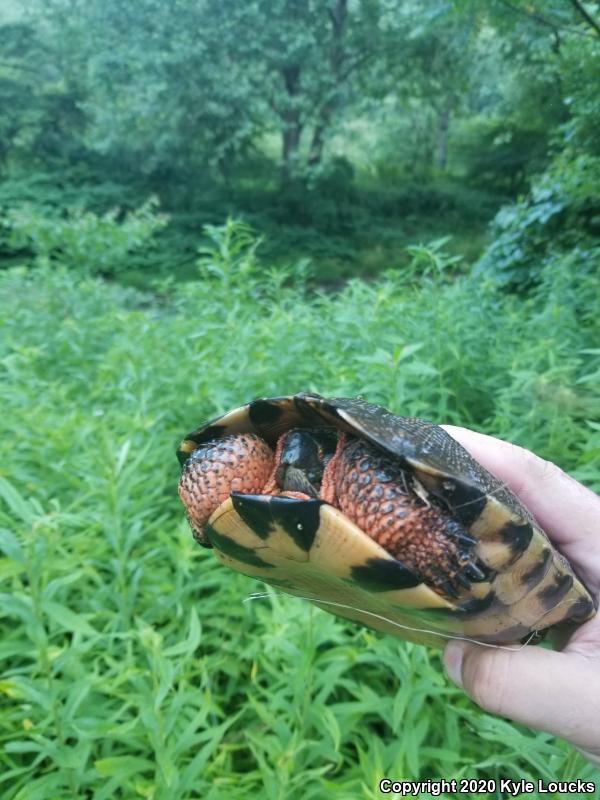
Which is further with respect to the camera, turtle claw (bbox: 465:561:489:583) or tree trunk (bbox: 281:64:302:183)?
tree trunk (bbox: 281:64:302:183)

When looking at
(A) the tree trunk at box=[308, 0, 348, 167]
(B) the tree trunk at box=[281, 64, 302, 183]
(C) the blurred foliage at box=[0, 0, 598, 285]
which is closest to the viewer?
(C) the blurred foliage at box=[0, 0, 598, 285]

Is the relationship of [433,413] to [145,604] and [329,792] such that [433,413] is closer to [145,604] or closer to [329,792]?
[145,604]

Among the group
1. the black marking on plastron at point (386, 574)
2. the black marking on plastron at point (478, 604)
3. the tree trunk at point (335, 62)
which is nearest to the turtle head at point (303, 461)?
the black marking on plastron at point (386, 574)

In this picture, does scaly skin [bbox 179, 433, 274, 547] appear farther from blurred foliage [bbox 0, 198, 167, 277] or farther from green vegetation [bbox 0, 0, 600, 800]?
blurred foliage [bbox 0, 198, 167, 277]

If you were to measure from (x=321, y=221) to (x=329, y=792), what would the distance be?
13.4 metres

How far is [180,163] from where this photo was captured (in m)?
13.0

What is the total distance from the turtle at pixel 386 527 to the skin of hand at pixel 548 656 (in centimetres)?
Answer: 6

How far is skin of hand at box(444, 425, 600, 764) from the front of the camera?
1.02 meters

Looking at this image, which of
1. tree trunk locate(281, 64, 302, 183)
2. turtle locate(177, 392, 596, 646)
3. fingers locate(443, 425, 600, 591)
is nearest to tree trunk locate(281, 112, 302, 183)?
tree trunk locate(281, 64, 302, 183)

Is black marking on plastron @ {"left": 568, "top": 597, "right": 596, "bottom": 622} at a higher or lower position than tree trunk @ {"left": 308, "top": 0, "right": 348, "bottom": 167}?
lower

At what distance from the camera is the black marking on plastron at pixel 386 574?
3.20 feet

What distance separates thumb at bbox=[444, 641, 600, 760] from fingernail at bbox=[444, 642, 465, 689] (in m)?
0.06

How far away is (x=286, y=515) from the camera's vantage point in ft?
3.24

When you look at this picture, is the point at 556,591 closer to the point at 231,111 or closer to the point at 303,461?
the point at 303,461
